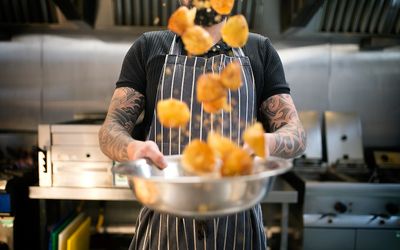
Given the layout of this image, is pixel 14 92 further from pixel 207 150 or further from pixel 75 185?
pixel 207 150

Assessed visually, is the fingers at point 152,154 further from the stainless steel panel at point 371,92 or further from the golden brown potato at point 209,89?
the stainless steel panel at point 371,92

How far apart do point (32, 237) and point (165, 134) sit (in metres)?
1.43

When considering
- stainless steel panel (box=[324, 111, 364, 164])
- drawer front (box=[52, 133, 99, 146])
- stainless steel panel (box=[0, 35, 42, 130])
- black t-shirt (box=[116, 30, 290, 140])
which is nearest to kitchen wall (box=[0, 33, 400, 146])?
stainless steel panel (box=[0, 35, 42, 130])

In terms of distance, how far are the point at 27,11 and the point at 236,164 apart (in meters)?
2.23

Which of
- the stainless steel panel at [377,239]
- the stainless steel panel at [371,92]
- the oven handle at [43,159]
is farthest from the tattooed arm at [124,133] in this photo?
the stainless steel panel at [371,92]

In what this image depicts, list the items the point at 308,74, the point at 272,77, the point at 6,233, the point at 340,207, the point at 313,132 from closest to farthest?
the point at 272,77 → the point at 6,233 → the point at 340,207 → the point at 313,132 → the point at 308,74

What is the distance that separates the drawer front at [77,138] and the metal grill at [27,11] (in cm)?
94

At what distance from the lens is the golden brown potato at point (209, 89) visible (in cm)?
67

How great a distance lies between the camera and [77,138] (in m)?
1.81

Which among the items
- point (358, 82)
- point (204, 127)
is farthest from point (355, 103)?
point (204, 127)

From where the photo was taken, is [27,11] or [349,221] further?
[27,11]

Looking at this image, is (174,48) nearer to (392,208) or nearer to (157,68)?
(157,68)

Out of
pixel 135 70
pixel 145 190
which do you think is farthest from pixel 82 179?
pixel 145 190

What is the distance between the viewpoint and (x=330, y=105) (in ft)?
8.48
